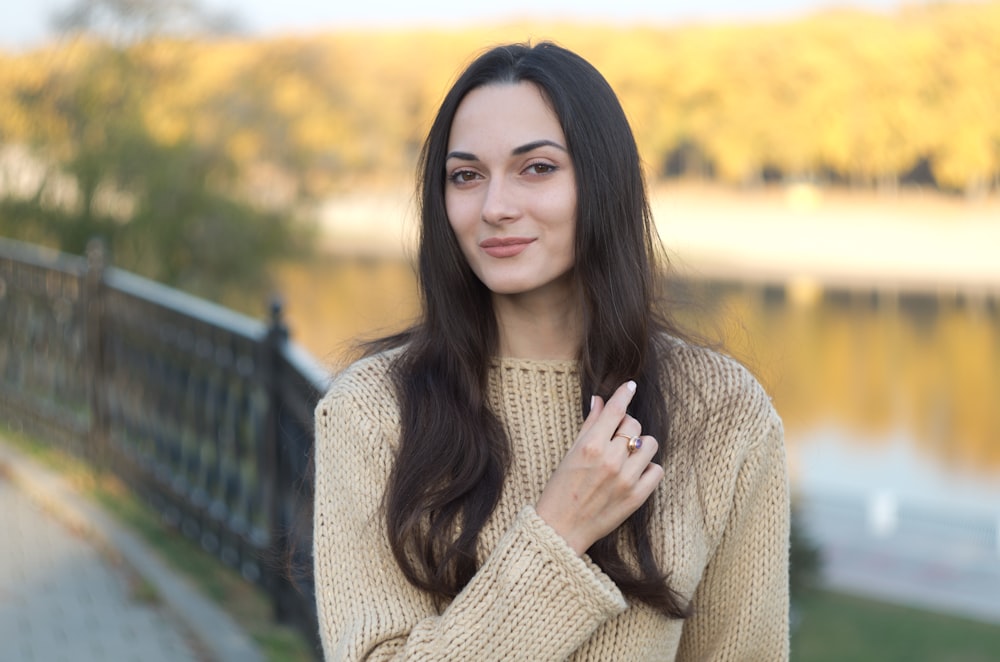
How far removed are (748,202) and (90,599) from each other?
51477 mm

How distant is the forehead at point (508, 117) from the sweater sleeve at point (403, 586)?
0.40 metres

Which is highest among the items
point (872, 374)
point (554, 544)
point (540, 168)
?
point (540, 168)

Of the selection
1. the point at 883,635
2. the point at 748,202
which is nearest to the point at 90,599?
the point at 883,635

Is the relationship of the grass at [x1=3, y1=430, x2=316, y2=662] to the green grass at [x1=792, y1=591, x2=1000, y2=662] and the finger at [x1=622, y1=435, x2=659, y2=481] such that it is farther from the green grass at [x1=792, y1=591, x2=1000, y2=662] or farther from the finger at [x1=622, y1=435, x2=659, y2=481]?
the green grass at [x1=792, y1=591, x2=1000, y2=662]

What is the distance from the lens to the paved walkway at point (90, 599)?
392 centimetres

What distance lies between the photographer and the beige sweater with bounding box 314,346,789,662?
152cm

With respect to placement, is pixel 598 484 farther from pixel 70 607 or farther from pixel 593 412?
pixel 70 607

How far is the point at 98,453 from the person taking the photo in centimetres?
595

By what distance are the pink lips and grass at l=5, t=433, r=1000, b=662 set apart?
2459mm

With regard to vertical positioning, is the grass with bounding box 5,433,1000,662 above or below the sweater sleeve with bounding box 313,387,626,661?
below

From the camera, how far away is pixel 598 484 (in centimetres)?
153

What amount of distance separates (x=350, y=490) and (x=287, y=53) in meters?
23.4

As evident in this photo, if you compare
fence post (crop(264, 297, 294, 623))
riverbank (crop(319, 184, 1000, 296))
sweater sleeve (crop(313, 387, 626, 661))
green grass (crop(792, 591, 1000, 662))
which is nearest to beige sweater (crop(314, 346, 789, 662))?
sweater sleeve (crop(313, 387, 626, 661))

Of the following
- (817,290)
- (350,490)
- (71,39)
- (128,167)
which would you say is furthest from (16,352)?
(817,290)
